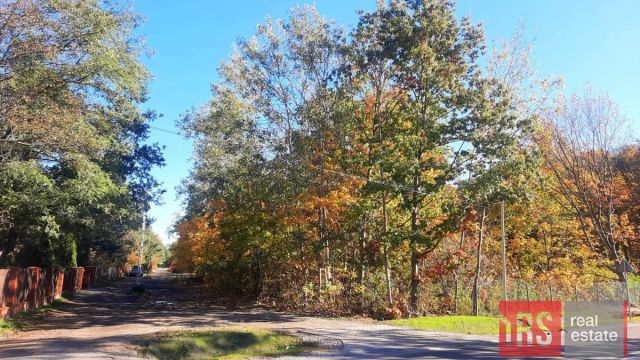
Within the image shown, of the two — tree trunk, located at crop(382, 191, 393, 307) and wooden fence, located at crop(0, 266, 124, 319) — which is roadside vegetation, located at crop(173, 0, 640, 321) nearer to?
tree trunk, located at crop(382, 191, 393, 307)

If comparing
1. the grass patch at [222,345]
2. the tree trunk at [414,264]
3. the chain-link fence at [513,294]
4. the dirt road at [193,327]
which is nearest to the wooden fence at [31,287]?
the dirt road at [193,327]

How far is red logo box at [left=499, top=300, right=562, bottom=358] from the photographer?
1262cm

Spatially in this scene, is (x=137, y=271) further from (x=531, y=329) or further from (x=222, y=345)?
(x=531, y=329)

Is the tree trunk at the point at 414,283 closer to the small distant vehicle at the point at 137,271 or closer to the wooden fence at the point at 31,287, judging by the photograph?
the wooden fence at the point at 31,287

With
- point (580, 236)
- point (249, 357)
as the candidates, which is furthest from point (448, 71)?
point (580, 236)

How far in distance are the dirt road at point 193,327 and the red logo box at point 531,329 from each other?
25.8 inches

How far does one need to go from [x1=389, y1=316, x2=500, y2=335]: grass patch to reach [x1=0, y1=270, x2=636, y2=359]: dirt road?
1120mm

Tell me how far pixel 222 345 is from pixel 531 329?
1205 cm

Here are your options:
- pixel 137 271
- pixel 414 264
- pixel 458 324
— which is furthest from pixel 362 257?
pixel 137 271

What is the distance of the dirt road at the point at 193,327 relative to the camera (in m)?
11.7

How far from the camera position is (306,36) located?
72.4 ft

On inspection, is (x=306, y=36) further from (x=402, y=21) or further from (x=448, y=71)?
(x=448, y=71)

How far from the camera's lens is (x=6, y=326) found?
15117 mm

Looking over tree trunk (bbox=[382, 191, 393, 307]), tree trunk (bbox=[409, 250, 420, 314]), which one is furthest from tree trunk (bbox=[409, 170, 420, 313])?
tree trunk (bbox=[382, 191, 393, 307])
